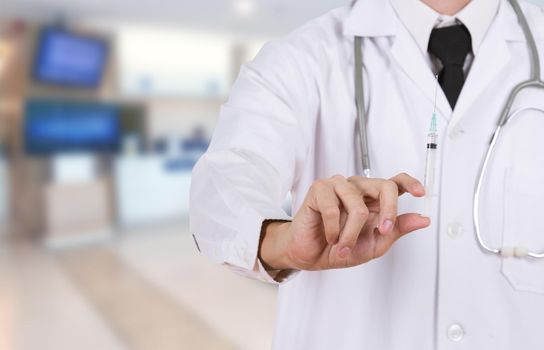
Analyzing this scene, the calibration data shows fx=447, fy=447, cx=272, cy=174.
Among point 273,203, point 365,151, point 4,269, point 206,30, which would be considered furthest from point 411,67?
point 206,30

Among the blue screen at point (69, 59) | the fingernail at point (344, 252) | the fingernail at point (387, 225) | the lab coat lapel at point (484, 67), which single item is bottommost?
the fingernail at point (344, 252)

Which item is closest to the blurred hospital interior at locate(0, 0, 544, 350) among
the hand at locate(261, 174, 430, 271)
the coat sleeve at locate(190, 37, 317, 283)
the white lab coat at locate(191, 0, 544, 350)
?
the white lab coat at locate(191, 0, 544, 350)

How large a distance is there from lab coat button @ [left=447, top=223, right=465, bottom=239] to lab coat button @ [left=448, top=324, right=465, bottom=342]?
0.13m

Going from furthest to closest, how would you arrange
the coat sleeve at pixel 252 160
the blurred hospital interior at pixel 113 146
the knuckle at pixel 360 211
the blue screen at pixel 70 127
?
1. the blue screen at pixel 70 127
2. the blurred hospital interior at pixel 113 146
3. the coat sleeve at pixel 252 160
4. the knuckle at pixel 360 211

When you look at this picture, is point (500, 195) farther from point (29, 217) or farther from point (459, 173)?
point (29, 217)

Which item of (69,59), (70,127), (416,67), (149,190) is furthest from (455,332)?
(69,59)

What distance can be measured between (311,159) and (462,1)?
0.36 meters

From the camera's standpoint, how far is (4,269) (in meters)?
3.32

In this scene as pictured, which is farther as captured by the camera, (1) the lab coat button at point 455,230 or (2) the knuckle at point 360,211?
(1) the lab coat button at point 455,230

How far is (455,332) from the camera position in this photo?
664 millimetres

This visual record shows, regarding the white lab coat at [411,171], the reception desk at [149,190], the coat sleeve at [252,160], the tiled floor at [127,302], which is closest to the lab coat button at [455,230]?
the white lab coat at [411,171]

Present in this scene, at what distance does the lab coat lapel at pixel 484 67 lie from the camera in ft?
2.24

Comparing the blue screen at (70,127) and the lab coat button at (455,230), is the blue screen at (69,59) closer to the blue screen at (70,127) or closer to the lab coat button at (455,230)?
the blue screen at (70,127)

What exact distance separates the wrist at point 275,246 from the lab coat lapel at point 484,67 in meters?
0.34
